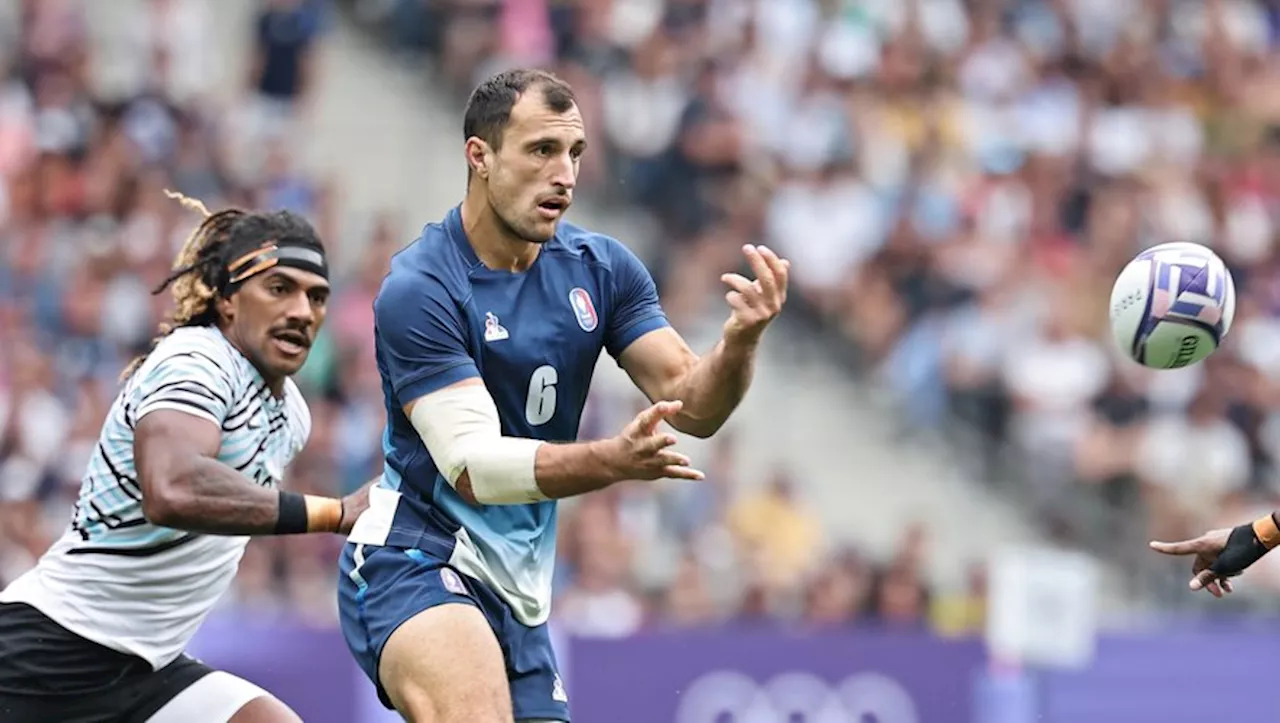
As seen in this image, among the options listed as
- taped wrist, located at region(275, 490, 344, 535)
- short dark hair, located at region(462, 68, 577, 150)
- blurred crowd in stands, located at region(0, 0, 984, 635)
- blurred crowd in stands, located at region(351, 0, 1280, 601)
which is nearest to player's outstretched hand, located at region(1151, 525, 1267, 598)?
short dark hair, located at region(462, 68, 577, 150)

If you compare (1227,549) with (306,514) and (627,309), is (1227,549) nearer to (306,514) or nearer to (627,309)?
(627,309)

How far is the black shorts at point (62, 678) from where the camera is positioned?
7242 millimetres

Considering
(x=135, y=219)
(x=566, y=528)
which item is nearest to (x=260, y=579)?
(x=566, y=528)

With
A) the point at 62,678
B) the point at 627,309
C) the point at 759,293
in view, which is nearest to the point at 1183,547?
the point at 759,293

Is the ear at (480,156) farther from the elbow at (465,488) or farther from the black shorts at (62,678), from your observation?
the black shorts at (62,678)

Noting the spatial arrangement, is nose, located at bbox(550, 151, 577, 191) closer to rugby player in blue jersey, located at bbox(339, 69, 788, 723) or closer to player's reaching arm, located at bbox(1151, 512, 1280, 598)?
rugby player in blue jersey, located at bbox(339, 69, 788, 723)

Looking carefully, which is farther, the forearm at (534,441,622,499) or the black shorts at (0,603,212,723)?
the black shorts at (0,603,212,723)

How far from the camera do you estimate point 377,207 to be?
1700 cm

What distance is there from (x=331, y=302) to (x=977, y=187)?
5.40m

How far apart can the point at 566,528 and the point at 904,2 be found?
666 centimetres

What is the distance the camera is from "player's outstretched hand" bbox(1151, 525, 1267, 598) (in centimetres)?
742

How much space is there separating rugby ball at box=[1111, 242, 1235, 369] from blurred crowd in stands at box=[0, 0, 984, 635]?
20.9ft

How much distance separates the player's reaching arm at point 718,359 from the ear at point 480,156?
688 mm

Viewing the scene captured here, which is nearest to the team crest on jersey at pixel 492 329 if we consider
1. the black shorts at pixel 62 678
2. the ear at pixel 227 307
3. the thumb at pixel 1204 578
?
the ear at pixel 227 307
